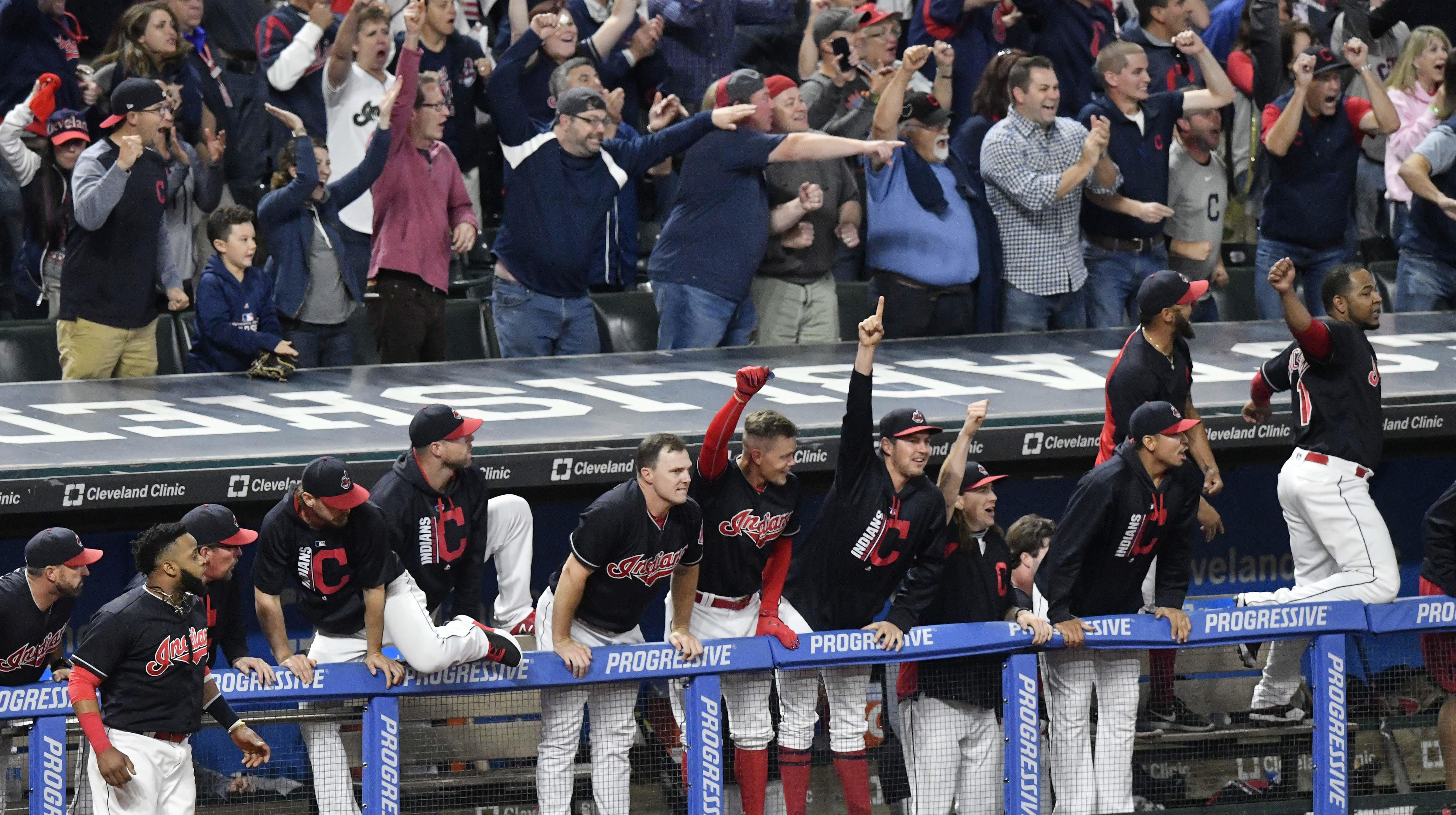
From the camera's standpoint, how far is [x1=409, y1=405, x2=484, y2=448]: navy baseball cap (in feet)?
20.1

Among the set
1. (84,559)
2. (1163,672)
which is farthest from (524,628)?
(1163,672)

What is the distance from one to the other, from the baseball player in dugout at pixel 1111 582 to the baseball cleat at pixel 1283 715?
0.41 meters

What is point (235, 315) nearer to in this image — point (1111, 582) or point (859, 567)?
point (859, 567)

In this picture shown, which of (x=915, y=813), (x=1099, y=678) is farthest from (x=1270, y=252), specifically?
(x=915, y=813)

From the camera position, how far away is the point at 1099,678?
20.2ft

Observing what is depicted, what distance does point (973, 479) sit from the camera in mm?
6719

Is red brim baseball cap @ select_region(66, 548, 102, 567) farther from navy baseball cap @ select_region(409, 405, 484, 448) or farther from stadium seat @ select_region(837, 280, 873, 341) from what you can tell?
stadium seat @ select_region(837, 280, 873, 341)

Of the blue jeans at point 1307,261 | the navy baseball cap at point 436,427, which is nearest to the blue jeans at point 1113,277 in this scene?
the blue jeans at point 1307,261

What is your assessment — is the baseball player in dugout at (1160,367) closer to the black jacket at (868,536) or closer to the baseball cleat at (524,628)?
the black jacket at (868,536)

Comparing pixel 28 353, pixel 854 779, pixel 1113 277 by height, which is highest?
pixel 1113 277

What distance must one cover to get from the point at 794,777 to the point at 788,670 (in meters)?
0.36

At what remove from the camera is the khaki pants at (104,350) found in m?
8.06

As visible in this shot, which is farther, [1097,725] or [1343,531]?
[1343,531]

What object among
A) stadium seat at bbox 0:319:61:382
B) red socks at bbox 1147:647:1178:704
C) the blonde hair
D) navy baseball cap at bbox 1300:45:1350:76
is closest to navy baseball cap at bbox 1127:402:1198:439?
red socks at bbox 1147:647:1178:704
